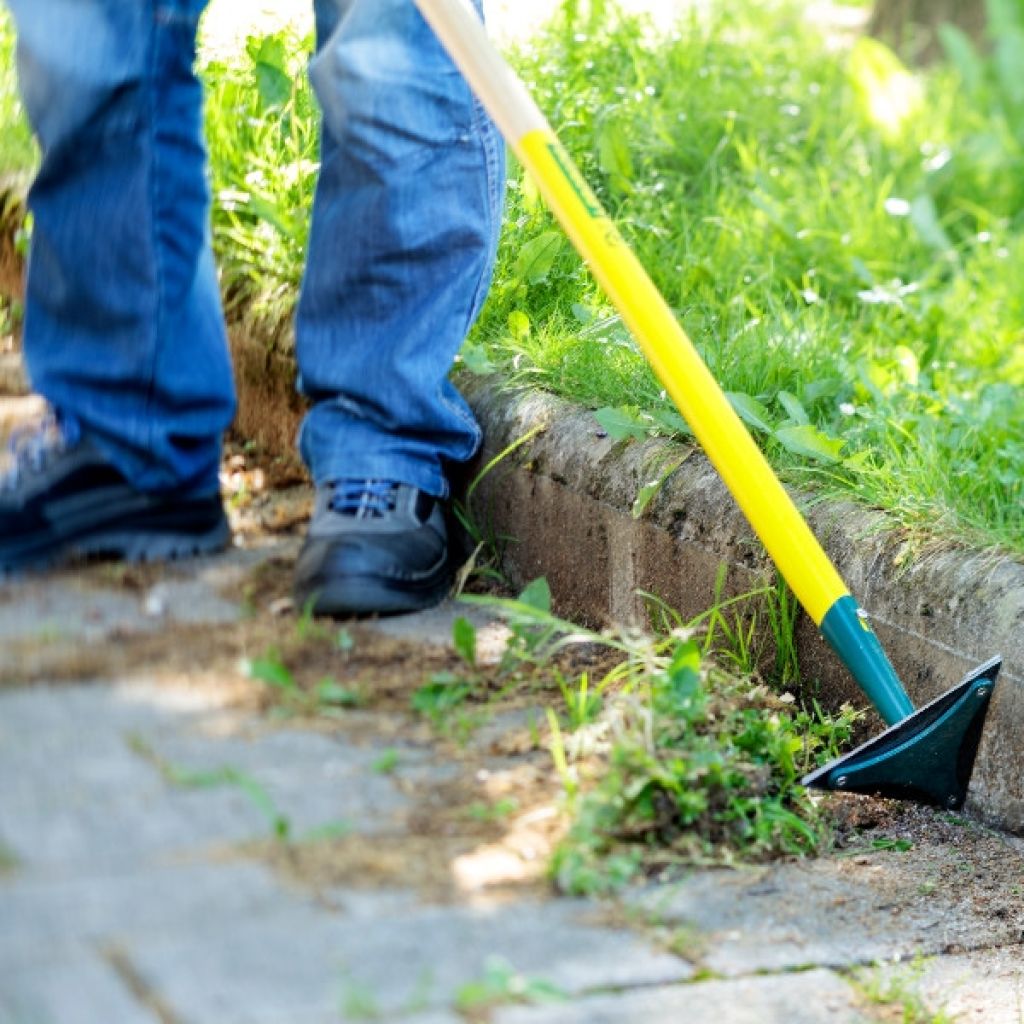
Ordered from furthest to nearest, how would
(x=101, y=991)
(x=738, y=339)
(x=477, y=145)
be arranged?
(x=738, y=339), (x=477, y=145), (x=101, y=991)

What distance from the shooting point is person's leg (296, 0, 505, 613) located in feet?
7.85

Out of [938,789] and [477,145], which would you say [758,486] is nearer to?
[938,789]

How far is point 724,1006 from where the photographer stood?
1.60 meters

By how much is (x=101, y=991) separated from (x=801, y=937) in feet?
2.43

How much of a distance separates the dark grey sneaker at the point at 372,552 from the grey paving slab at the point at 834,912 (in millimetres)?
636

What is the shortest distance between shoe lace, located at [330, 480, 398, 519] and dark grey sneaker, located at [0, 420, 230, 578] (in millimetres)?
173

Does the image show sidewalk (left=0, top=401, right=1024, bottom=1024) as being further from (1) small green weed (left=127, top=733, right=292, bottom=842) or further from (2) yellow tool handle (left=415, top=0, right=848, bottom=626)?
(2) yellow tool handle (left=415, top=0, right=848, bottom=626)

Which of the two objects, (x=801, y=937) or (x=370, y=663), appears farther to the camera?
(x=370, y=663)

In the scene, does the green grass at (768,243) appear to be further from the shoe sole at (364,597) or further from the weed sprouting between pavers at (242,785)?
the weed sprouting between pavers at (242,785)

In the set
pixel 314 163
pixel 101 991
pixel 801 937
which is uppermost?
pixel 314 163

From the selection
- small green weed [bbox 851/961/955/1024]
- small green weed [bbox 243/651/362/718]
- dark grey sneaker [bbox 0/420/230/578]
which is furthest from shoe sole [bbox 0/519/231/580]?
small green weed [bbox 851/961/955/1024]

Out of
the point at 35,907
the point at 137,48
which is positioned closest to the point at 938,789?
the point at 35,907

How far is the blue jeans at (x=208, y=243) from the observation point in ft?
7.38

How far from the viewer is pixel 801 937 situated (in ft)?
5.88
